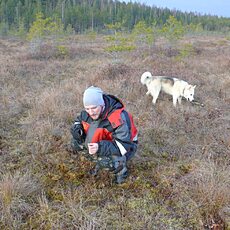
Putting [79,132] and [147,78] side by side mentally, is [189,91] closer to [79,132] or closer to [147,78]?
[147,78]

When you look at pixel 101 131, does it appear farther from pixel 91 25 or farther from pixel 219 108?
pixel 91 25

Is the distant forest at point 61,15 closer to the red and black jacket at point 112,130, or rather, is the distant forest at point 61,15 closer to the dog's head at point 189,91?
the dog's head at point 189,91

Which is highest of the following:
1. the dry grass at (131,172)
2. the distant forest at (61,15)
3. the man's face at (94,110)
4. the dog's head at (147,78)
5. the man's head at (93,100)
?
the distant forest at (61,15)

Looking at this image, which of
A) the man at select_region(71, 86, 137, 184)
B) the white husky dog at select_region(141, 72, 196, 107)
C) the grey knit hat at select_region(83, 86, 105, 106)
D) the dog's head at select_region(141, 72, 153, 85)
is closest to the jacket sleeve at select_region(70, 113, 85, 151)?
the man at select_region(71, 86, 137, 184)

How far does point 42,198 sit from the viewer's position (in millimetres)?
2705

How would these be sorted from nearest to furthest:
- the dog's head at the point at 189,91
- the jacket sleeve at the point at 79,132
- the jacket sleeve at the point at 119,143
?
1. the jacket sleeve at the point at 119,143
2. the jacket sleeve at the point at 79,132
3. the dog's head at the point at 189,91

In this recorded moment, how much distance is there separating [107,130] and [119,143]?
0.70 feet

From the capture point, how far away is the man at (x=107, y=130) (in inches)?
108

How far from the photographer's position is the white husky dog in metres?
6.76

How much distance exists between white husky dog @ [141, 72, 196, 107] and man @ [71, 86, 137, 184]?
375 cm

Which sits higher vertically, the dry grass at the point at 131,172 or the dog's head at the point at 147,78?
the dog's head at the point at 147,78

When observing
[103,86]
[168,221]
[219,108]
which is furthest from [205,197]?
[103,86]

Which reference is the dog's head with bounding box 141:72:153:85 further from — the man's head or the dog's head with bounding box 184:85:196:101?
the man's head

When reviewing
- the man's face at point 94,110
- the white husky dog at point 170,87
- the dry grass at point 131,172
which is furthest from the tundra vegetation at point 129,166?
the man's face at point 94,110
